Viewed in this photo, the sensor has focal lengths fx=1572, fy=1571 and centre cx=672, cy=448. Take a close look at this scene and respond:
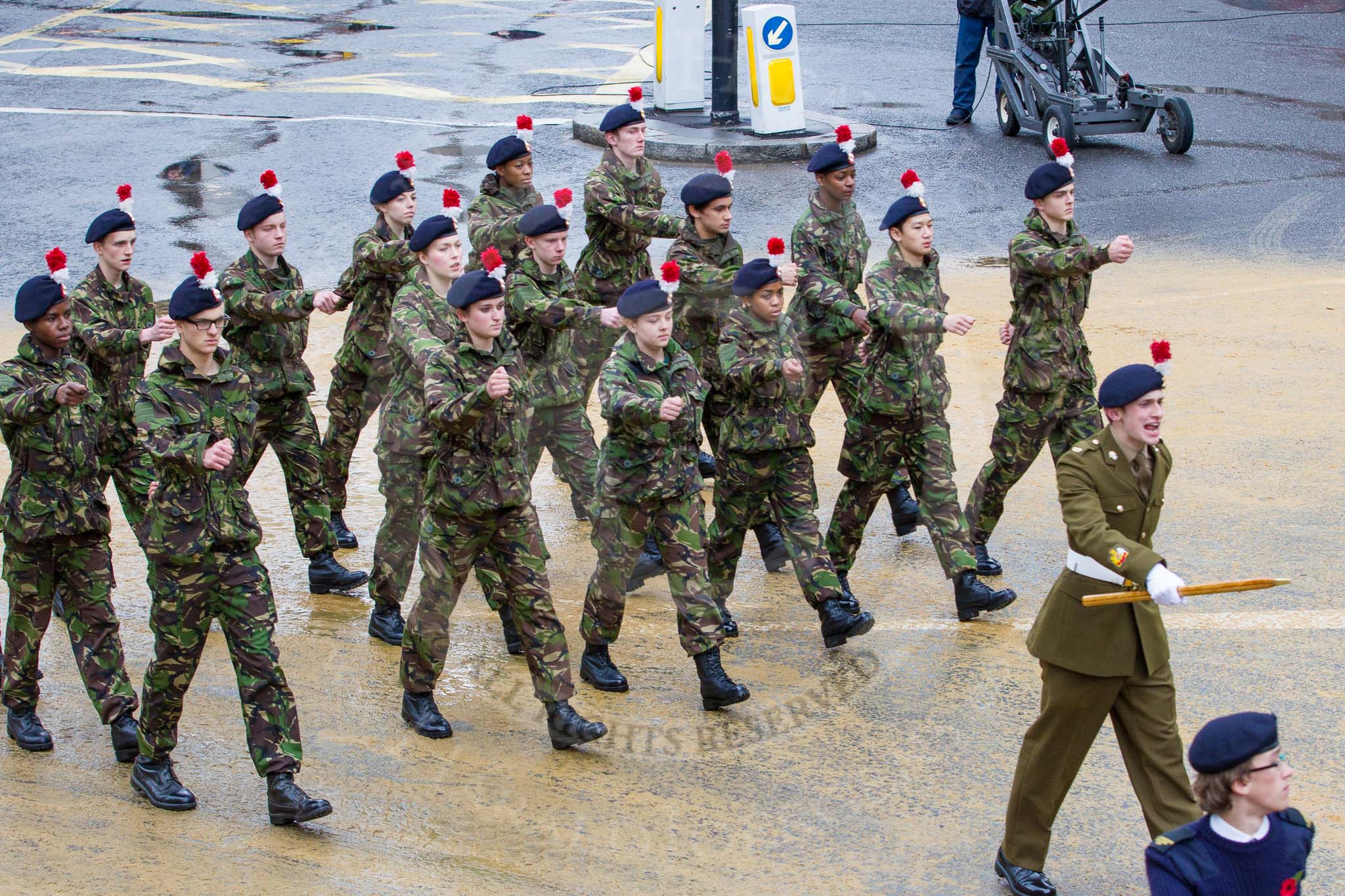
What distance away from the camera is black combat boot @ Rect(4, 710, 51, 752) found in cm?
679

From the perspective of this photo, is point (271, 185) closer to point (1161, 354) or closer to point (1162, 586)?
point (1161, 354)

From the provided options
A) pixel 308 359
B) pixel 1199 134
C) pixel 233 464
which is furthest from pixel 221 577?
pixel 1199 134

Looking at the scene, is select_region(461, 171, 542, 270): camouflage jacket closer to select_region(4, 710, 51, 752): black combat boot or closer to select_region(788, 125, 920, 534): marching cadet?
select_region(788, 125, 920, 534): marching cadet

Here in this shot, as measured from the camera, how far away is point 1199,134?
17.8 m

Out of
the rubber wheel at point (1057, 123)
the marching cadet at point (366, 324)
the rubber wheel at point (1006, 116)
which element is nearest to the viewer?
the marching cadet at point (366, 324)

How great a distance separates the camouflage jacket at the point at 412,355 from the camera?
7145mm

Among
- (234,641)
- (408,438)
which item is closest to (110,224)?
(408,438)

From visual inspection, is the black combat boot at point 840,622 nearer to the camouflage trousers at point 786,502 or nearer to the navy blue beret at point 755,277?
the camouflage trousers at point 786,502

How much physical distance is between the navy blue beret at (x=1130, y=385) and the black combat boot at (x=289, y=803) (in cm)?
334

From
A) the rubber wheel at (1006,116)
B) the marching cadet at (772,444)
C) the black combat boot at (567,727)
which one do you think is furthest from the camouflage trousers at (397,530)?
the rubber wheel at (1006,116)

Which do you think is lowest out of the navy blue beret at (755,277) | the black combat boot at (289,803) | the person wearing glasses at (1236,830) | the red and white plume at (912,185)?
the black combat boot at (289,803)

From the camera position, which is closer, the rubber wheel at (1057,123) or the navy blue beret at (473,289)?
the navy blue beret at (473,289)

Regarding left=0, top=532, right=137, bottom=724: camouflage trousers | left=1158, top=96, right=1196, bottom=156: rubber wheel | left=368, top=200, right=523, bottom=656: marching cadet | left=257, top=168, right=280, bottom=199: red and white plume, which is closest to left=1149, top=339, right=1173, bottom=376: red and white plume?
left=368, top=200, right=523, bottom=656: marching cadet

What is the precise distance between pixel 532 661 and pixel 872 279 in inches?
109
